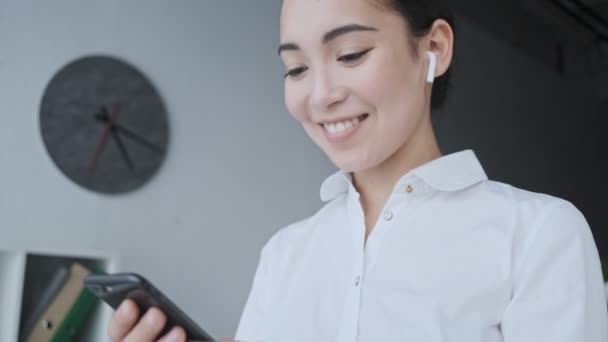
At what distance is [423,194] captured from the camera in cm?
114

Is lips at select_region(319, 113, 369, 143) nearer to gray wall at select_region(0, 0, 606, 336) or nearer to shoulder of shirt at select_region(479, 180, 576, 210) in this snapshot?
shoulder of shirt at select_region(479, 180, 576, 210)

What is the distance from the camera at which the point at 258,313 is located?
1.24 meters

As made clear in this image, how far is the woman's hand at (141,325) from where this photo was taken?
0.97 meters

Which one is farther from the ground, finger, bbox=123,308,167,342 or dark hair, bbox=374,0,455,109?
dark hair, bbox=374,0,455,109

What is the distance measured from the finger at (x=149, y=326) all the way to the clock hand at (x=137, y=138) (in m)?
2.25

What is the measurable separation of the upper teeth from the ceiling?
16.3 ft

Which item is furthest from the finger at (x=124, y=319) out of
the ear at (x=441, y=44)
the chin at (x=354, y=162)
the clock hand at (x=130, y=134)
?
the clock hand at (x=130, y=134)

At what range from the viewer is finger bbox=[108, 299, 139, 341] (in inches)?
38.9

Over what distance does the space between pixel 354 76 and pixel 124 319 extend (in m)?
Result: 0.46

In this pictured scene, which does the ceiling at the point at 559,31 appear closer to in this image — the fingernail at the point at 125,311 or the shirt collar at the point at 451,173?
the shirt collar at the point at 451,173

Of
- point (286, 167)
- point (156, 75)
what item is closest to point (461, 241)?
point (156, 75)

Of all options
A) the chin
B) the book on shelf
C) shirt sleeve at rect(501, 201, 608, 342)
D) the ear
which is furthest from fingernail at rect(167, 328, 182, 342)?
the book on shelf

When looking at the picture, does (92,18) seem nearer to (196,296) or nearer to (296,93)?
(196,296)

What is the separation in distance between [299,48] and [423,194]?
30 cm
